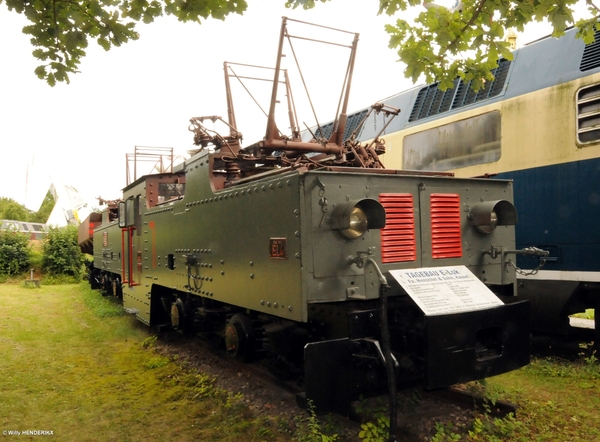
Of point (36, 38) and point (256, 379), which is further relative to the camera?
point (256, 379)

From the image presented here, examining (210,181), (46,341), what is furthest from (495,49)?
(46,341)

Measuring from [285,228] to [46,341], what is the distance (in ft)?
18.8

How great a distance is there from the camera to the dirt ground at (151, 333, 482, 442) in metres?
3.99

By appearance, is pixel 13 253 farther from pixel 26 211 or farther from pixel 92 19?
pixel 26 211

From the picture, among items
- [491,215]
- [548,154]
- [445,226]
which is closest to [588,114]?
[548,154]

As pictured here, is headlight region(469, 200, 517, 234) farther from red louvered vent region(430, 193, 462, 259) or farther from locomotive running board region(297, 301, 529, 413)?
locomotive running board region(297, 301, 529, 413)

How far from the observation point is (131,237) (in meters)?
8.60

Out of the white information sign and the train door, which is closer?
the white information sign

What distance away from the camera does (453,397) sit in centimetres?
445

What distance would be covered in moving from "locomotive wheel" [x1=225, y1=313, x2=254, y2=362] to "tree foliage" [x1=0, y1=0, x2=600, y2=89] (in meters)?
2.81

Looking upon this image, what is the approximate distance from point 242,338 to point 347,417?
1.26 m

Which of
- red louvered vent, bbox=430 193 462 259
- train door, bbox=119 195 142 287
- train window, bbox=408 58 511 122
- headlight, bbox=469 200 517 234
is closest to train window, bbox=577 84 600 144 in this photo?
train window, bbox=408 58 511 122

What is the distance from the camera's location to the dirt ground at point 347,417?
3988 mm

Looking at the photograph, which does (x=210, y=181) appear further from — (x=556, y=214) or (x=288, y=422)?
(x=556, y=214)
